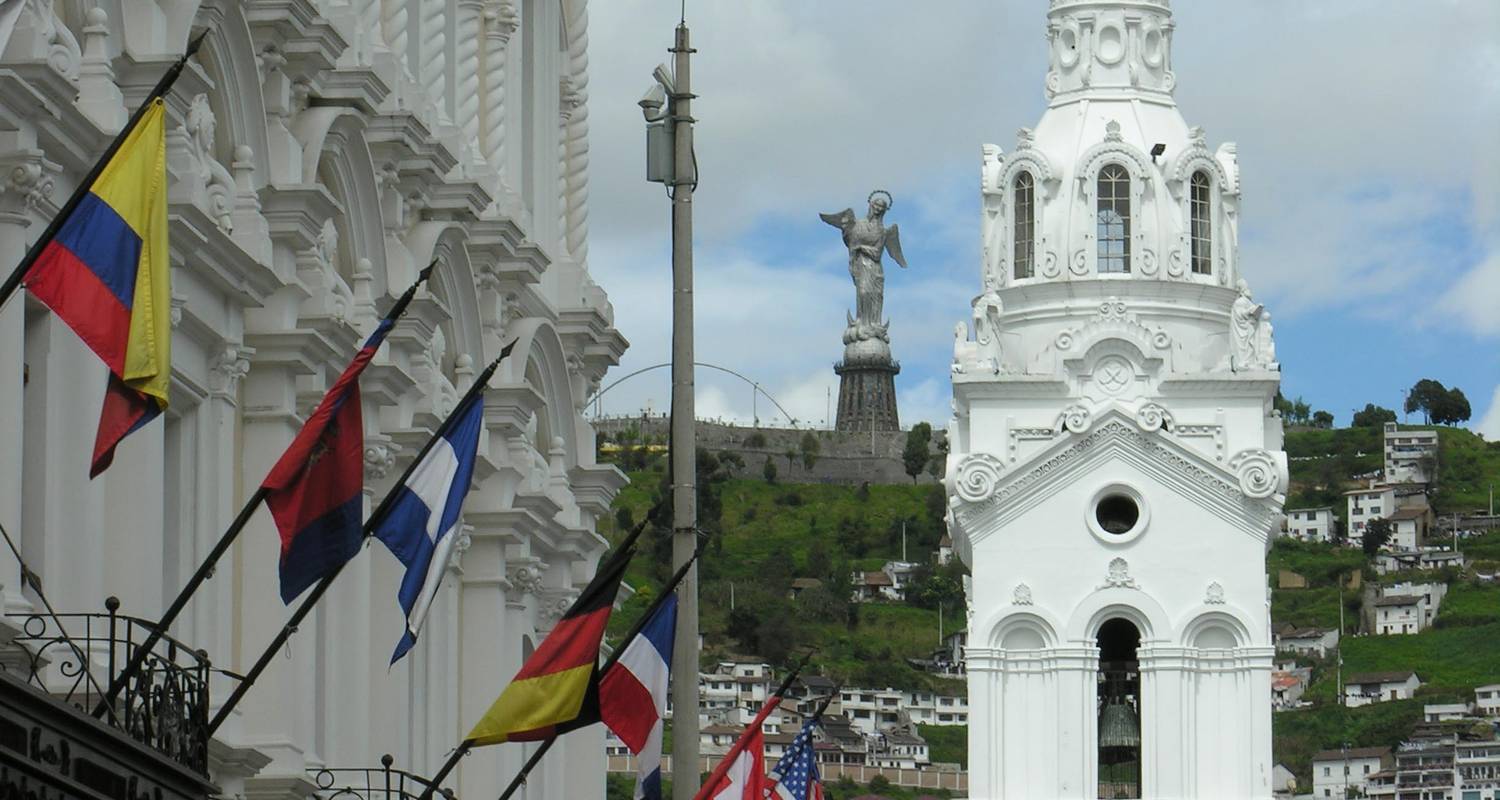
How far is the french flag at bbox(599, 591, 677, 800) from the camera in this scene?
31234mm

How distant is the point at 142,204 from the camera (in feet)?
76.0

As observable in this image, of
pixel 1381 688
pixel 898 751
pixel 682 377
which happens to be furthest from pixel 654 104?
pixel 1381 688

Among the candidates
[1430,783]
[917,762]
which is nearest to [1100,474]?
[917,762]

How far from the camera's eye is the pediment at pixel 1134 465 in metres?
70.6

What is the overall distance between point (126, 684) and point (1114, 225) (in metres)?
50.7

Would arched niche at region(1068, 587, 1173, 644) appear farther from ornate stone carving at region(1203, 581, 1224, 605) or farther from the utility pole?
the utility pole

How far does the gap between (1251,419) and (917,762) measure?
304ft

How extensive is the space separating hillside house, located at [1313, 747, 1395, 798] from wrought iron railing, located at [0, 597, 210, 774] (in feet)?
462

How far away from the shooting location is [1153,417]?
7062 centimetres

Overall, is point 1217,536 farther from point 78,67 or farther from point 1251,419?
point 78,67

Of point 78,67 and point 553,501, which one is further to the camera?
point 553,501

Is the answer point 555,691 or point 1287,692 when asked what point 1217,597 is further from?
point 1287,692

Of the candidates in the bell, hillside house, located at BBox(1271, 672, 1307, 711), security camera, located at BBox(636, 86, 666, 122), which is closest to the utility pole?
security camera, located at BBox(636, 86, 666, 122)

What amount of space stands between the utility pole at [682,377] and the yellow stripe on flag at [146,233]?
24.9ft
